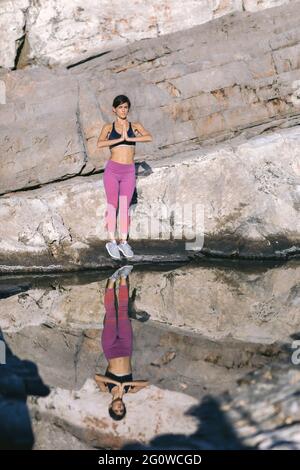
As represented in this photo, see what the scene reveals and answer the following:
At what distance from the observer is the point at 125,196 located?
10.7m

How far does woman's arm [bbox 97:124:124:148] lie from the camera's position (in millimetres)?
10336

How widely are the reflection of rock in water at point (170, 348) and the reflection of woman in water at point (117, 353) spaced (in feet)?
0.26

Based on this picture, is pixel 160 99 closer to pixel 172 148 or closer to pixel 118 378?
pixel 172 148

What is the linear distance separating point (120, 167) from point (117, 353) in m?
3.83

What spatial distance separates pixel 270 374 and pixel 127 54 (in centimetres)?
633

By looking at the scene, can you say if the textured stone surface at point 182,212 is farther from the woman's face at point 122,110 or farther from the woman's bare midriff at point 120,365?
the woman's bare midriff at point 120,365

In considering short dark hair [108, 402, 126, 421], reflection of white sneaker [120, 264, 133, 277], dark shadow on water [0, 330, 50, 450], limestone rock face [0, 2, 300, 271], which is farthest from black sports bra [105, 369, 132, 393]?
limestone rock face [0, 2, 300, 271]

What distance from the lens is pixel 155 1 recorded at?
38.5ft

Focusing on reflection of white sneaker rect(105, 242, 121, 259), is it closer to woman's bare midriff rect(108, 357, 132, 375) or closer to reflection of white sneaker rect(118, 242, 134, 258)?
reflection of white sneaker rect(118, 242, 134, 258)

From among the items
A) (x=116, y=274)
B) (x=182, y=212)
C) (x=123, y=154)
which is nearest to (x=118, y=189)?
(x=123, y=154)

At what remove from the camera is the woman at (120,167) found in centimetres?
1040

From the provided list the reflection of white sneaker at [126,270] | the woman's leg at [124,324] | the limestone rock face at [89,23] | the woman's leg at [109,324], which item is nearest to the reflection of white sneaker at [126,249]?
the reflection of white sneaker at [126,270]
